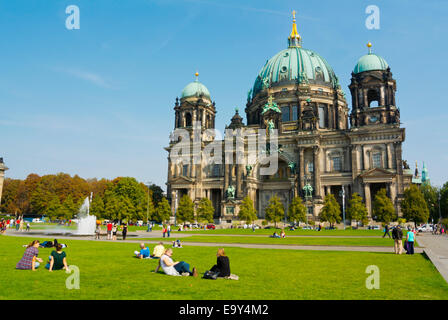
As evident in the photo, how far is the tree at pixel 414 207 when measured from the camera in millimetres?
55000

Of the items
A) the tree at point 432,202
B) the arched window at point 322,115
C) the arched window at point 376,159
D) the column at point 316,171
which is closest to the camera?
the arched window at point 376,159

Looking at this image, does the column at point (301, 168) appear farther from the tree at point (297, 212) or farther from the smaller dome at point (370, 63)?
the smaller dome at point (370, 63)

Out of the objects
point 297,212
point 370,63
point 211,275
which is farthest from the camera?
Answer: point 370,63

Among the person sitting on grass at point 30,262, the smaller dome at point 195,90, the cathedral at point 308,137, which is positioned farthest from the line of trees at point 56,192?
the person sitting on grass at point 30,262

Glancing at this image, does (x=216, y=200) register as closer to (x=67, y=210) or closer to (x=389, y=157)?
(x=67, y=210)

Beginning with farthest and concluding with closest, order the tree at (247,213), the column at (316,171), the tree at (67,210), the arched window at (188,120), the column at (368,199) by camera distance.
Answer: the arched window at (188,120) < the tree at (67,210) < the column at (316,171) < the tree at (247,213) < the column at (368,199)

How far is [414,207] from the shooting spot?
182 feet

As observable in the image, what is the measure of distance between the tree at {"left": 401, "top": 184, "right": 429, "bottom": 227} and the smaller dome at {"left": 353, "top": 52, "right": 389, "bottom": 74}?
27.8 m

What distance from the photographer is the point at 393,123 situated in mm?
66125

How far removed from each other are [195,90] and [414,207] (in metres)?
57.4

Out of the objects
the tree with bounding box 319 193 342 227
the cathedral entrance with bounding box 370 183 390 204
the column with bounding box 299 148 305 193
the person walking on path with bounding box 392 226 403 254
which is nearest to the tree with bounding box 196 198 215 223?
the column with bounding box 299 148 305 193

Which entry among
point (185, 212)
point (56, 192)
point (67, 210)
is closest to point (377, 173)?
point (185, 212)

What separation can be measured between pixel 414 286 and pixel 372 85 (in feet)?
220

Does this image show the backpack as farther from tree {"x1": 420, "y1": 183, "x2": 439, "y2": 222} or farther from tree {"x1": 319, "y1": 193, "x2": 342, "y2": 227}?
tree {"x1": 420, "y1": 183, "x2": 439, "y2": 222}
